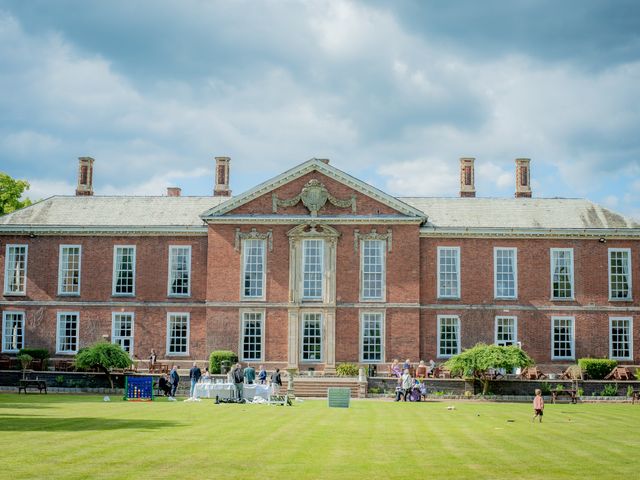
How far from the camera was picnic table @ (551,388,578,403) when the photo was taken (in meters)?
37.5

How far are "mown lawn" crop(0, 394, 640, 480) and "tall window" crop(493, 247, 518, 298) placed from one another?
1597cm

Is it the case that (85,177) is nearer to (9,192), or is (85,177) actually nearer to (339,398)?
(9,192)

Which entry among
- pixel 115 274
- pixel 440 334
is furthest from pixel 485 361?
pixel 115 274

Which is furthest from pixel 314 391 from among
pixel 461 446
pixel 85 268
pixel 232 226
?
pixel 461 446

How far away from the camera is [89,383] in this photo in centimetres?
3988

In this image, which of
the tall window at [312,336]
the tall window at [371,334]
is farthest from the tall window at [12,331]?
the tall window at [371,334]

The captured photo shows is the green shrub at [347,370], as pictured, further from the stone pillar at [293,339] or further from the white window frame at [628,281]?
the white window frame at [628,281]

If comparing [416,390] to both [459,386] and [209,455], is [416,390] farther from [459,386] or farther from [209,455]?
[209,455]

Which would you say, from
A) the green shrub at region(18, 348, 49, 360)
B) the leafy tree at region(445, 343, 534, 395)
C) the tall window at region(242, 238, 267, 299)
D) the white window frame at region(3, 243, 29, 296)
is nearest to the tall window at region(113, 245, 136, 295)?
the green shrub at region(18, 348, 49, 360)

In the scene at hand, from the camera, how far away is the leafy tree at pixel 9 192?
6091 centimetres

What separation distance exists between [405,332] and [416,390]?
795 cm

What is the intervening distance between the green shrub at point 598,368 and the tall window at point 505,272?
5242 mm

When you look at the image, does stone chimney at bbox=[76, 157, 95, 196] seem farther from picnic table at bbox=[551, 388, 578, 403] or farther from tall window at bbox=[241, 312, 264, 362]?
picnic table at bbox=[551, 388, 578, 403]

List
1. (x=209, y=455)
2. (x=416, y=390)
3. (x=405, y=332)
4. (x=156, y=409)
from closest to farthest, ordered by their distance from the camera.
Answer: (x=209, y=455) < (x=156, y=409) < (x=416, y=390) < (x=405, y=332)
